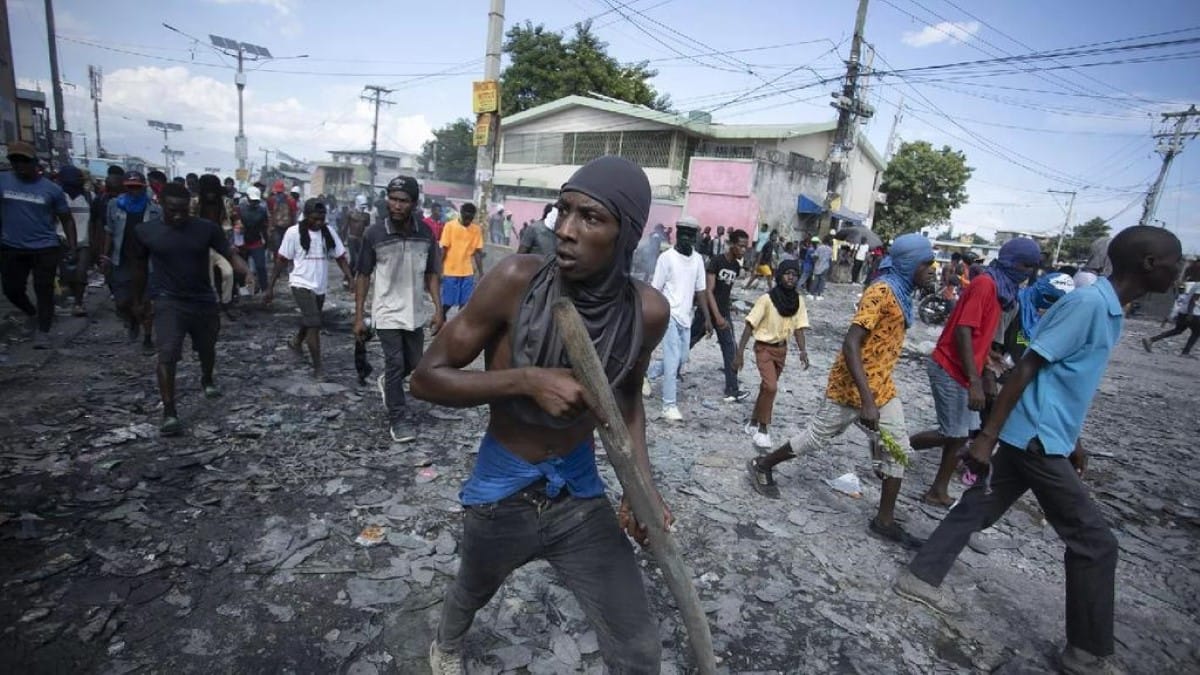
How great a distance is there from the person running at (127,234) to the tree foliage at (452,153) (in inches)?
1717

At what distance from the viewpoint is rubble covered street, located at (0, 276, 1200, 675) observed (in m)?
2.57

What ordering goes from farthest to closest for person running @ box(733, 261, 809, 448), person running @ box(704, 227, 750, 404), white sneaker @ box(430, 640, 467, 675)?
person running @ box(704, 227, 750, 404), person running @ box(733, 261, 809, 448), white sneaker @ box(430, 640, 467, 675)

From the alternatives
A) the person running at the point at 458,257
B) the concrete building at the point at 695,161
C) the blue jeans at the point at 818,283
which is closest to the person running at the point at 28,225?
the person running at the point at 458,257

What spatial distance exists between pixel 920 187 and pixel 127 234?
36.4 meters

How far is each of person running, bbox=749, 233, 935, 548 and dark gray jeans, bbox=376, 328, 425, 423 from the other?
10.6ft

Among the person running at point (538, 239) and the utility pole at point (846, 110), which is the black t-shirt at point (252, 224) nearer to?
the person running at point (538, 239)

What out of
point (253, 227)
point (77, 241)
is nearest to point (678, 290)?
point (253, 227)

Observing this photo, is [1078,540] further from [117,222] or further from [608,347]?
[117,222]

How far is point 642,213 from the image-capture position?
5.36 feet

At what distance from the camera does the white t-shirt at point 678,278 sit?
566cm

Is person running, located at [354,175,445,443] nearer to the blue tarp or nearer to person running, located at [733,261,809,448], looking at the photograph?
person running, located at [733,261,809,448]

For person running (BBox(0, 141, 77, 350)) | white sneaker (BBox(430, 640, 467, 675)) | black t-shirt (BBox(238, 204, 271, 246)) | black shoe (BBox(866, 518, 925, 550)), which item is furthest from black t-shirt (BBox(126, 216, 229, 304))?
black shoe (BBox(866, 518, 925, 550))

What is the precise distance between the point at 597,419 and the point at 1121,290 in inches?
111

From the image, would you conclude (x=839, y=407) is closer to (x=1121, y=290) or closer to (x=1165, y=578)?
(x=1121, y=290)
